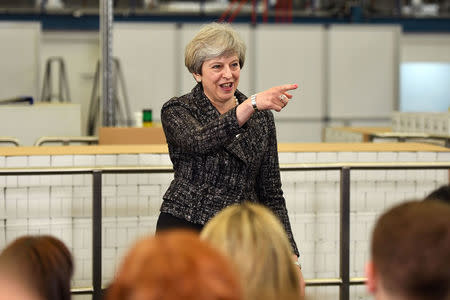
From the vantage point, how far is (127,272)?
1.12 metres

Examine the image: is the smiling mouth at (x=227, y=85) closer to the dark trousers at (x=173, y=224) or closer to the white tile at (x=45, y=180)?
the dark trousers at (x=173, y=224)

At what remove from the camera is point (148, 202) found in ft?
14.6

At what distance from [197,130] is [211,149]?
83 mm

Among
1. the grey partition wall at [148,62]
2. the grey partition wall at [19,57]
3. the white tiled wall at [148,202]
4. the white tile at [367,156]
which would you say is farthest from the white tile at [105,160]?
the grey partition wall at [19,57]

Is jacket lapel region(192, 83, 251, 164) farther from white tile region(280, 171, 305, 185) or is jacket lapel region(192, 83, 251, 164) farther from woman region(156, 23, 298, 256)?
white tile region(280, 171, 305, 185)

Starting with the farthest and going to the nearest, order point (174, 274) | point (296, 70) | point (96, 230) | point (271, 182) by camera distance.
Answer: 1. point (296, 70)
2. point (96, 230)
3. point (271, 182)
4. point (174, 274)

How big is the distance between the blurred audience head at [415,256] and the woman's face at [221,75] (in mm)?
1371

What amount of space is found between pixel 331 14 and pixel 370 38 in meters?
1.53

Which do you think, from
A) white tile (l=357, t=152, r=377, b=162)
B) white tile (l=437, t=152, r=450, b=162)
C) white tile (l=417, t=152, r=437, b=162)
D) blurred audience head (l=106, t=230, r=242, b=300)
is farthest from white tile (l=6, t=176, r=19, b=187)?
blurred audience head (l=106, t=230, r=242, b=300)

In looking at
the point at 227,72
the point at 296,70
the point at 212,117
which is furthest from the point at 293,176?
the point at 296,70

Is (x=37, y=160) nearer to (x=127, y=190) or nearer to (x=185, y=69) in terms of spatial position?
(x=127, y=190)

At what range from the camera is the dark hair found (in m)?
1.41

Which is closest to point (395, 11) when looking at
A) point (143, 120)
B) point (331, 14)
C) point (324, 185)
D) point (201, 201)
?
point (331, 14)

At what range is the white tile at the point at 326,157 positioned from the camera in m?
4.58
